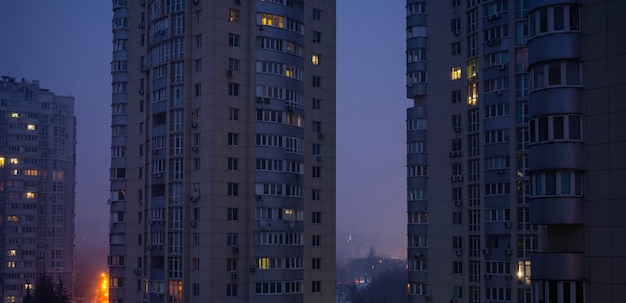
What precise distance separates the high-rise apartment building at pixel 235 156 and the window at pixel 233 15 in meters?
0.10

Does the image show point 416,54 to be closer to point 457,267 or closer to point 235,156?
point 457,267

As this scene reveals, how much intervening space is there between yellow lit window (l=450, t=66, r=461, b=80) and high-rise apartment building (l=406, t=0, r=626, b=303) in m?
0.11

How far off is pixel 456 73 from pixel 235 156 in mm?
25153

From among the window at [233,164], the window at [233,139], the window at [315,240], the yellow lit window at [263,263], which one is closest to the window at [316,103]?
the window at [233,139]

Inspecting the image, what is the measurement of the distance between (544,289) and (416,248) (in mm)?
56400

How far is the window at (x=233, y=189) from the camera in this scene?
8569 centimetres

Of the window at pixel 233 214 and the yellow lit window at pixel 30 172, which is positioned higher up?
the yellow lit window at pixel 30 172

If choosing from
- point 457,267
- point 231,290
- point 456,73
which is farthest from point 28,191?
point 457,267

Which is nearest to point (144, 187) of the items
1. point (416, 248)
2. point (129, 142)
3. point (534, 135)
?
point (129, 142)

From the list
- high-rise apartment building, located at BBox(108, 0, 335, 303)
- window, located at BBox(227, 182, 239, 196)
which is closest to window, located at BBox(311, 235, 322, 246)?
high-rise apartment building, located at BBox(108, 0, 335, 303)

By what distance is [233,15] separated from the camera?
87938mm

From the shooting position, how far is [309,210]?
93688mm

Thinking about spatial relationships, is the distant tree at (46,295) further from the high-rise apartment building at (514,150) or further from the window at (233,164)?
the high-rise apartment building at (514,150)

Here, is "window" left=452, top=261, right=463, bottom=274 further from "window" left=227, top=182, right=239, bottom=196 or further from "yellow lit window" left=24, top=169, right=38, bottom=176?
"yellow lit window" left=24, top=169, right=38, bottom=176
